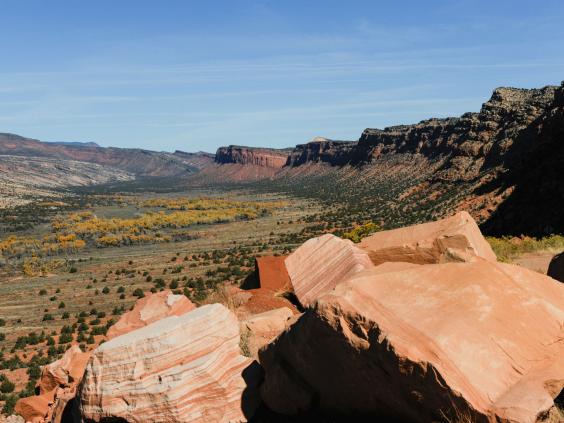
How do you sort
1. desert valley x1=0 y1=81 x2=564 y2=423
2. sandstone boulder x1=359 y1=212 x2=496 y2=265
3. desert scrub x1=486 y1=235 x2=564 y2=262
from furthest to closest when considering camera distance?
desert scrub x1=486 y1=235 x2=564 y2=262 → sandstone boulder x1=359 y1=212 x2=496 y2=265 → desert valley x1=0 y1=81 x2=564 y2=423

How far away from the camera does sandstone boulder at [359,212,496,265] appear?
9945 mm

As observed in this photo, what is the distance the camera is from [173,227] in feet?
297

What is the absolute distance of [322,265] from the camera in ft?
36.7

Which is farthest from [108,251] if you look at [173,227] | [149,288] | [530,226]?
[530,226]

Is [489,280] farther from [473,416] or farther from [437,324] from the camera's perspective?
[473,416]

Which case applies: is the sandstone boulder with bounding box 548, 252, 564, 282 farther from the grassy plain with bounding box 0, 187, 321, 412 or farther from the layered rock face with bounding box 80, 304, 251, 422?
the grassy plain with bounding box 0, 187, 321, 412

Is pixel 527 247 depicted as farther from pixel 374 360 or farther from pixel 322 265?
pixel 374 360

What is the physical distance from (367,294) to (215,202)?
129080 millimetres

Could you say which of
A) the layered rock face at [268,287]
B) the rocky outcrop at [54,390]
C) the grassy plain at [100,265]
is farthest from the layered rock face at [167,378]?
the grassy plain at [100,265]

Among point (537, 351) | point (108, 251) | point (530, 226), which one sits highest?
point (537, 351)

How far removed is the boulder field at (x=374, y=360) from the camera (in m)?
5.55

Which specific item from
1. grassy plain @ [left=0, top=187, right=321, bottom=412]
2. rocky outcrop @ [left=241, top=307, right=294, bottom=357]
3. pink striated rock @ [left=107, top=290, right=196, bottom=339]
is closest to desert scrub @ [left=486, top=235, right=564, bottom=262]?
rocky outcrop @ [left=241, top=307, right=294, bottom=357]

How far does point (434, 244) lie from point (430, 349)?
16.1 ft

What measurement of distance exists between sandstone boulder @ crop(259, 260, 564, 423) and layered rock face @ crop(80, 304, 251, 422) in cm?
72
